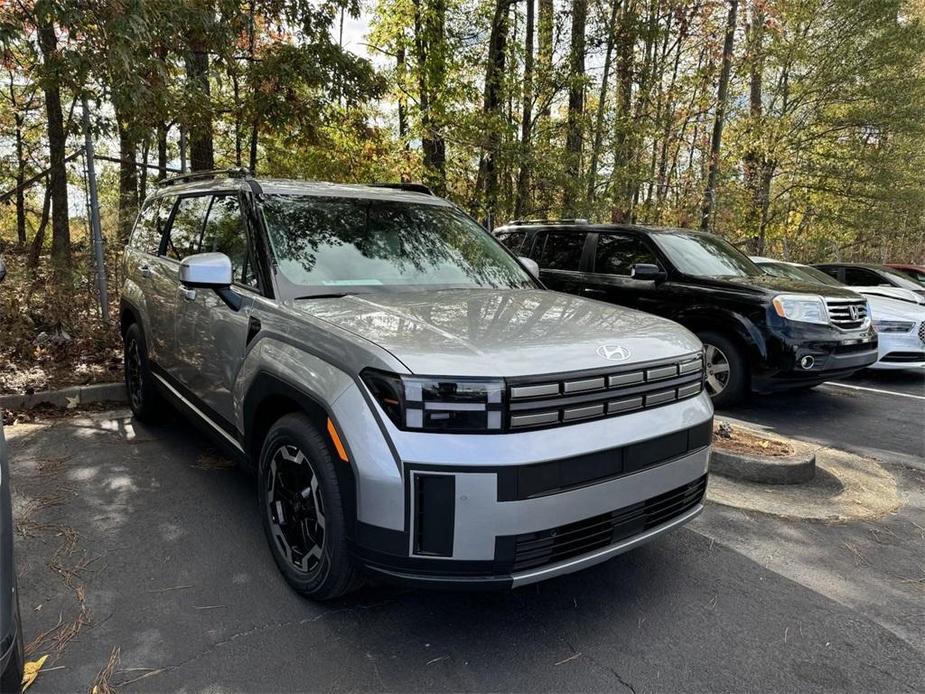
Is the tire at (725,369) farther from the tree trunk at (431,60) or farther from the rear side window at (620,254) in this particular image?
the tree trunk at (431,60)

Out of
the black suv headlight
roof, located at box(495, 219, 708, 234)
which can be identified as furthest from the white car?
the black suv headlight

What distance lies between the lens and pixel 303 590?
2.60 m

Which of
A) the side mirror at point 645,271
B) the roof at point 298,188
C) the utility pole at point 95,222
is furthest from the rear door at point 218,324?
the side mirror at point 645,271

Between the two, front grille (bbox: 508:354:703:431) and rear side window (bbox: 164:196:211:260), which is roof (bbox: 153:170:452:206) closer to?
rear side window (bbox: 164:196:211:260)

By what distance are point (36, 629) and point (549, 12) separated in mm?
11847

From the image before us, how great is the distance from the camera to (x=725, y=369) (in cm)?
608

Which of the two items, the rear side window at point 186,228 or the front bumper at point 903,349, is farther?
the front bumper at point 903,349

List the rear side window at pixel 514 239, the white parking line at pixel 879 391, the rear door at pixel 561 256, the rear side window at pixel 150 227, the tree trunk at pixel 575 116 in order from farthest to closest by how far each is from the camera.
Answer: the tree trunk at pixel 575 116 < the rear side window at pixel 514 239 < the rear door at pixel 561 256 < the white parking line at pixel 879 391 < the rear side window at pixel 150 227

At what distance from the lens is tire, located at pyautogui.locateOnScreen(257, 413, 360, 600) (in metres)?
2.34

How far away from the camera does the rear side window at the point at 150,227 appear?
4.71 m

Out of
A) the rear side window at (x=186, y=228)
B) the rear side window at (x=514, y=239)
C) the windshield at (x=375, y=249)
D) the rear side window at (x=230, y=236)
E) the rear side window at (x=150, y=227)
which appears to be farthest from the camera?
the rear side window at (x=514, y=239)

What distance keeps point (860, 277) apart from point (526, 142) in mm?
6494

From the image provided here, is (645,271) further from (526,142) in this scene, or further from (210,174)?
(526,142)

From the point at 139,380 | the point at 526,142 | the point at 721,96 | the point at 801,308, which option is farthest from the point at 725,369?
the point at 721,96
